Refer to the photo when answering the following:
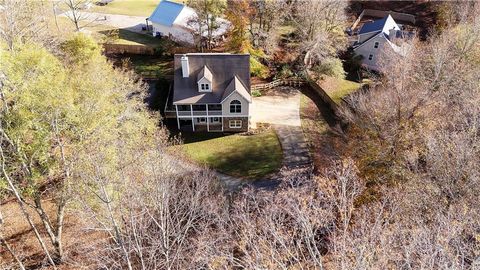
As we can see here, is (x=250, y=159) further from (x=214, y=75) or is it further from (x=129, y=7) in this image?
(x=129, y=7)

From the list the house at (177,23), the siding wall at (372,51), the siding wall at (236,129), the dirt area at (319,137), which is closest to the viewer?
the dirt area at (319,137)

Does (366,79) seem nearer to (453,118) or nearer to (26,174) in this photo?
(453,118)

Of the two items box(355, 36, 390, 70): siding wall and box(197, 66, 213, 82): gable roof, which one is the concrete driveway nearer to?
box(197, 66, 213, 82): gable roof

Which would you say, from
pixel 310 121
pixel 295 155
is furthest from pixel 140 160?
pixel 310 121

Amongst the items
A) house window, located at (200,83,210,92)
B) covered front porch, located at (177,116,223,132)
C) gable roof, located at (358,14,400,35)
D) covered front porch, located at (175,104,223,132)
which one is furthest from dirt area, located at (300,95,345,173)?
gable roof, located at (358,14,400,35)

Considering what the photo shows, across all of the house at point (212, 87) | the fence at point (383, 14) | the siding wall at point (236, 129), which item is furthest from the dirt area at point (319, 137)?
Result: the fence at point (383, 14)

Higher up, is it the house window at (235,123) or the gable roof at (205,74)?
the gable roof at (205,74)

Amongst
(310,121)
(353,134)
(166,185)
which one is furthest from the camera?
(310,121)

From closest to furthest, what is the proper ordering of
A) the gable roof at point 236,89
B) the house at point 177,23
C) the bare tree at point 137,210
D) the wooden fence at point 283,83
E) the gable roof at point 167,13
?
the bare tree at point 137,210 < the gable roof at point 236,89 < the wooden fence at point 283,83 < the house at point 177,23 < the gable roof at point 167,13

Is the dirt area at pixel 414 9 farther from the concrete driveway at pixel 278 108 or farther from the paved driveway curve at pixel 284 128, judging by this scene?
the paved driveway curve at pixel 284 128
